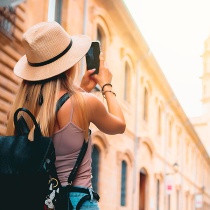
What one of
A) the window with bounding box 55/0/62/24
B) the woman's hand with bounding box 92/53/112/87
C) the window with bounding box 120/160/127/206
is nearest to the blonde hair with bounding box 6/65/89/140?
the woman's hand with bounding box 92/53/112/87

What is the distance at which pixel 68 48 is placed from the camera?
256 cm

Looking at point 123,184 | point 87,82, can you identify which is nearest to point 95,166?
point 123,184

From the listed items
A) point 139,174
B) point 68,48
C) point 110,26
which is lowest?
point 68,48

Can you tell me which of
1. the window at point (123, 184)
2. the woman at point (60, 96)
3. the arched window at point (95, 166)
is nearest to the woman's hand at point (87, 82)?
the woman at point (60, 96)

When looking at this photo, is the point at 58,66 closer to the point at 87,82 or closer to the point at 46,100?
the point at 46,100

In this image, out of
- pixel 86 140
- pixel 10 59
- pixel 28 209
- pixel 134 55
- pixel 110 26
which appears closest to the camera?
pixel 28 209

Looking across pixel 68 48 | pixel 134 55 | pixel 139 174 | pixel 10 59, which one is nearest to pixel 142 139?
pixel 139 174

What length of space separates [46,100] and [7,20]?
6796 millimetres

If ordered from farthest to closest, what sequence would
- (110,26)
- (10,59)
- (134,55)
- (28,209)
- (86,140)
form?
(134,55), (110,26), (10,59), (86,140), (28,209)

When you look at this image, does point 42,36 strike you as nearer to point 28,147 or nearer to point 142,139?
point 28,147

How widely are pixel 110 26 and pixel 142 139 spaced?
5767 millimetres

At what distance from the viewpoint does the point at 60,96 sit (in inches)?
95.3

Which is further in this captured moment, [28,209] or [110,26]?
[110,26]

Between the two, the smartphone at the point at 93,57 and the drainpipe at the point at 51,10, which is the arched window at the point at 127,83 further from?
the smartphone at the point at 93,57
